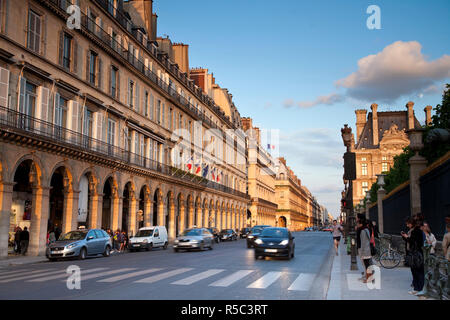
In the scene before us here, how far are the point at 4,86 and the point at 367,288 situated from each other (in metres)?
20.1

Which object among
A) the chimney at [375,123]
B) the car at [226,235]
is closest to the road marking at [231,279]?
the car at [226,235]

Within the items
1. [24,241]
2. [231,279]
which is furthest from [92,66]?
[231,279]

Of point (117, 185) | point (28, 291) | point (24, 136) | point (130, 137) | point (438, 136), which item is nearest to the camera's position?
point (28, 291)

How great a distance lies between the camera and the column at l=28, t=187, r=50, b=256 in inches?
1019

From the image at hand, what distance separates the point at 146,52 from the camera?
42.8 m

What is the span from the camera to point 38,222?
26.1 metres

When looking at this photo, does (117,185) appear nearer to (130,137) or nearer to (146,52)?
(130,137)

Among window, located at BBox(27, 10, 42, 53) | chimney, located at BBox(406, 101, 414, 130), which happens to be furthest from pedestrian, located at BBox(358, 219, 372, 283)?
chimney, located at BBox(406, 101, 414, 130)

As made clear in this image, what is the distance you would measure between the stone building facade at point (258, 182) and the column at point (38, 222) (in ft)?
221

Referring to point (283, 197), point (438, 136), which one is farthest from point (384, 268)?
point (283, 197)

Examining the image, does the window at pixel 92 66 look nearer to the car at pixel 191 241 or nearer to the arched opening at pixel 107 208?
the arched opening at pixel 107 208

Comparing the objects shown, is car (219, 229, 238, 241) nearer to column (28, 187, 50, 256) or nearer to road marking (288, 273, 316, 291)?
column (28, 187, 50, 256)
